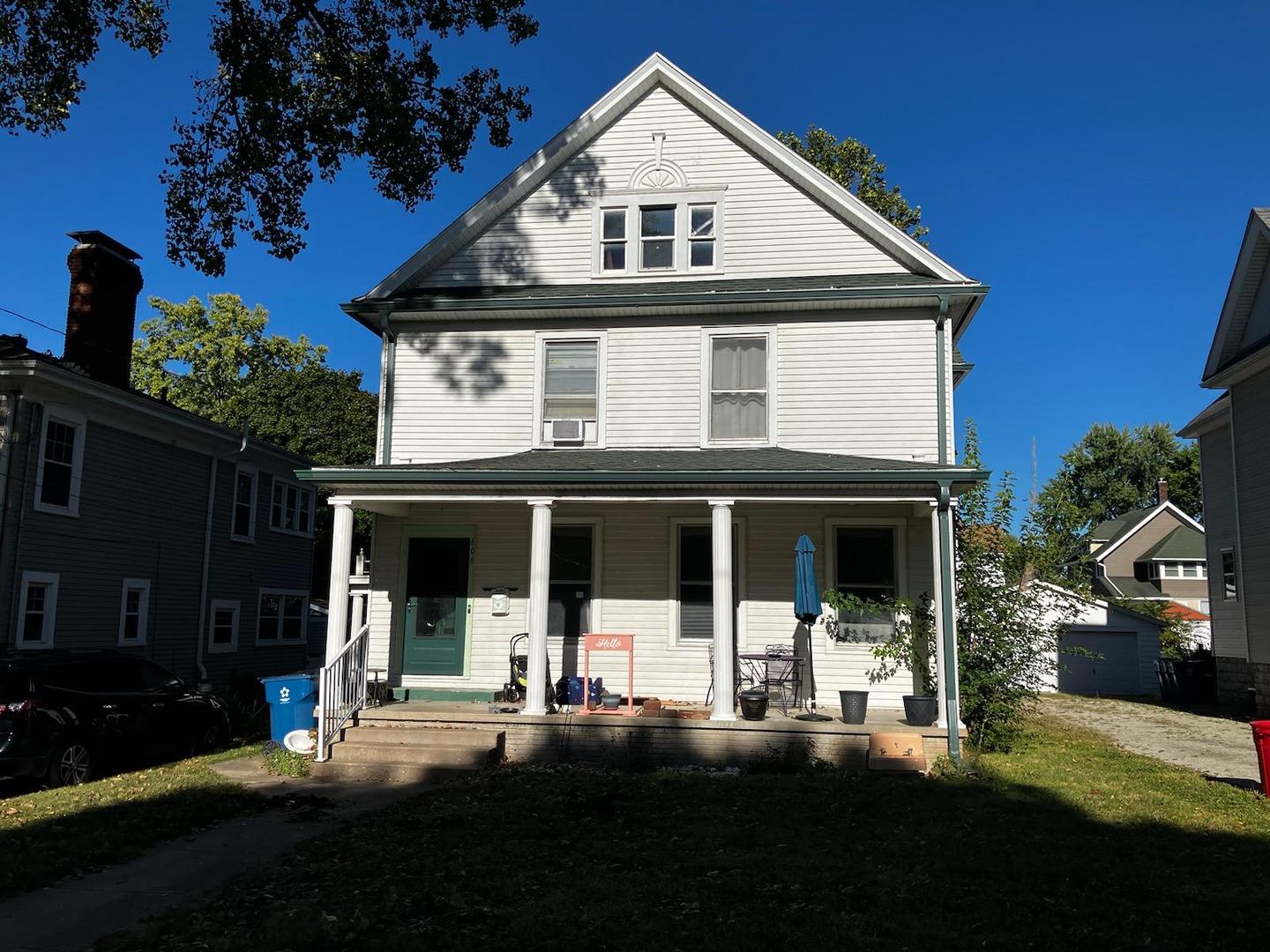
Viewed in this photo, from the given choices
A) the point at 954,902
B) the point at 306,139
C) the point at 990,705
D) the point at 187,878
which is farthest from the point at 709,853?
the point at 306,139

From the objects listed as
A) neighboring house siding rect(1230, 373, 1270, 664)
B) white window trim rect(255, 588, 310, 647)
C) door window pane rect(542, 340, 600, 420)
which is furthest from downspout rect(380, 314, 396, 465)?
neighboring house siding rect(1230, 373, 1270, 664)

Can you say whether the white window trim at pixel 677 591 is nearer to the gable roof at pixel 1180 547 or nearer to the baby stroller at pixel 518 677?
the baby stroller at pixel 518 677

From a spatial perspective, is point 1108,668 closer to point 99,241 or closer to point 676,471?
point 676,471

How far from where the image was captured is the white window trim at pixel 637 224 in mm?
14008

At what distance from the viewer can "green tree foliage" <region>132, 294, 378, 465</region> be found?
36.5 metres

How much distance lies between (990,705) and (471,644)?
7206 mm

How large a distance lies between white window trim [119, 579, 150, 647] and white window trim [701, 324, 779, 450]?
11.1 metres

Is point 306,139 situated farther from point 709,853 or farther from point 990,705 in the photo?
point 990,705

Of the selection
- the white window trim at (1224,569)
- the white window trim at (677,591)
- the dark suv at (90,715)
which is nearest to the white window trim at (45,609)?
Answer: the dark suv at (90,715)

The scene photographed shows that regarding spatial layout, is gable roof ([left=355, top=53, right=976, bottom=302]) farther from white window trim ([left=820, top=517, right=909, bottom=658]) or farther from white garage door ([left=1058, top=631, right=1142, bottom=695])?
white garage door ([left=1058, top=631, right=1142, bottom=695])

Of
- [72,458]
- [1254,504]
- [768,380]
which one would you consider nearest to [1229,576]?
[1254,504]

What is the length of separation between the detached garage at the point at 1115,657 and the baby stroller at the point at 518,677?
17.2 metres

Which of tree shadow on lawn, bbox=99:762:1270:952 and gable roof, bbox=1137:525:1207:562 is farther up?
gable roof, bbox=1137:525:1207:562

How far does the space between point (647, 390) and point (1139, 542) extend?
39.6 meters
